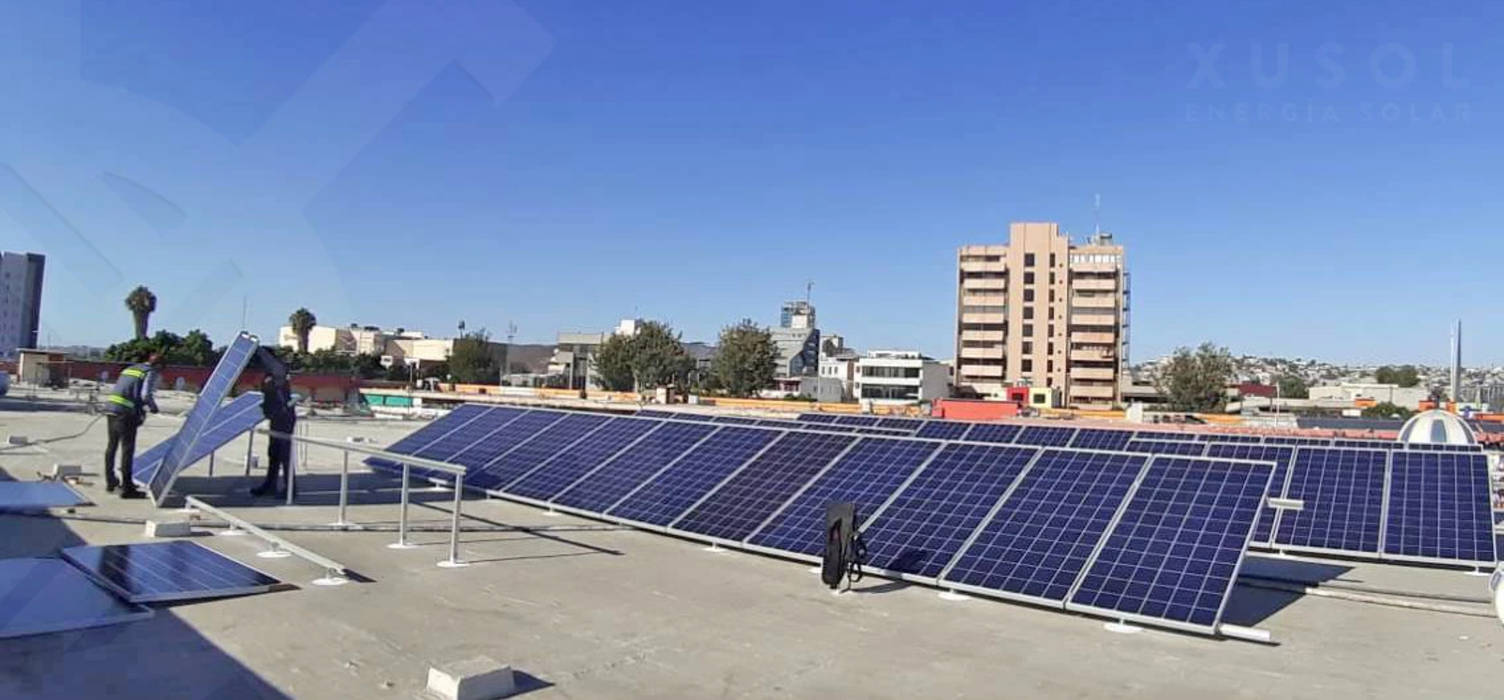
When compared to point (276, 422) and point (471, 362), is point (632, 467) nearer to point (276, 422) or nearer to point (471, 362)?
point (276, 422)

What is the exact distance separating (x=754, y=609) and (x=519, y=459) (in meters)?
9.42

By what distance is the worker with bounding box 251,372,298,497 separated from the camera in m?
15.4

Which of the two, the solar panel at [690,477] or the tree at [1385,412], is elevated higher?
the tree at [1385,412]

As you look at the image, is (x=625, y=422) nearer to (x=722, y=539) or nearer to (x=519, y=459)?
(x=519, y=459)

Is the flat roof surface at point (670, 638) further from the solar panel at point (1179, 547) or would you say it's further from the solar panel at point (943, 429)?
the solar panel at point (943, 429)

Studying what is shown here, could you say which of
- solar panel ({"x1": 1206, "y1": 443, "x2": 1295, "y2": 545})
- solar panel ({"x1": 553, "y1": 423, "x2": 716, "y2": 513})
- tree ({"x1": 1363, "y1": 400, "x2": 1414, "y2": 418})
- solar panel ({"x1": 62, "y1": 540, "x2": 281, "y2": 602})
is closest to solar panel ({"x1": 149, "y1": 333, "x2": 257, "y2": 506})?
solar panel ({"x1": 62, "y1": 540, "x2": 281, "y2": 602})

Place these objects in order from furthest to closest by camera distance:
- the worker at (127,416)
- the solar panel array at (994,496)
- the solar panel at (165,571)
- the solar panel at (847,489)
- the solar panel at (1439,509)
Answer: the worker at (127,416)
the solar panel at (1439,509)
the solar panel at (847,489)
the solar panel array at (994,496)
the solar panel at (165,571)

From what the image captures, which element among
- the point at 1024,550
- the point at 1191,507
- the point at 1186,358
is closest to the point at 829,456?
the point at 1024,550

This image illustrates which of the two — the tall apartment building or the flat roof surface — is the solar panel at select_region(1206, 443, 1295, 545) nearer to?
the flat roof surface

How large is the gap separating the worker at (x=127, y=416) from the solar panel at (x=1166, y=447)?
17781 millimetres

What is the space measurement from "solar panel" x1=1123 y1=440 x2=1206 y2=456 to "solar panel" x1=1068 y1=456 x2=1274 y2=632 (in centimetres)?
741

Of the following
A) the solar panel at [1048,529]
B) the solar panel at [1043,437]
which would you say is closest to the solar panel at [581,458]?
the solar panel at [1048,529]

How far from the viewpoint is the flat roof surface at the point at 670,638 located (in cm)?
700

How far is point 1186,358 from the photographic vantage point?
311 ft
